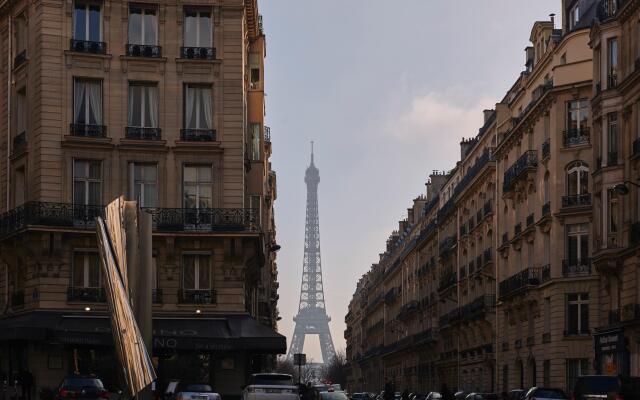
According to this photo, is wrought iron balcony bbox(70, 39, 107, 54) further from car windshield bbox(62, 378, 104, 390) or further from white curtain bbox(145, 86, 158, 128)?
car windshield bbox(62, 378, 104, 390)

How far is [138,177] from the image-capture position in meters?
50.8

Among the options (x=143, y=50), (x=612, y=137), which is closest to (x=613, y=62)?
(x=612, y=137)

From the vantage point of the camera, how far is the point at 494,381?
78938mm

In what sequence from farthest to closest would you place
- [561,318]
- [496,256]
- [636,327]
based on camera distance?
[496,256]
[561,318]
[636,327]

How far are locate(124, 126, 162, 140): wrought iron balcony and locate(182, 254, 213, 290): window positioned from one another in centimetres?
514

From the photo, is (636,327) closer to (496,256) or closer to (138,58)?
(138,58)

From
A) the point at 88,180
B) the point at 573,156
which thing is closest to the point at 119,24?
the point at 88,180

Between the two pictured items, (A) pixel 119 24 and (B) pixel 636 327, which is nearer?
(B) pixel 636 327

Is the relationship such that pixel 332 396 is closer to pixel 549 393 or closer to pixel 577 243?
pixel 549 393

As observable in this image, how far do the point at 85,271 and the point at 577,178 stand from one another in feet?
84.6

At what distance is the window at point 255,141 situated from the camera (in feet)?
210

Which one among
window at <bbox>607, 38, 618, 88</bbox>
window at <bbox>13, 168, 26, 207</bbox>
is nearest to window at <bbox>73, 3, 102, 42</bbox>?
window at <bbox>13, 168, 26, 207</bbox>

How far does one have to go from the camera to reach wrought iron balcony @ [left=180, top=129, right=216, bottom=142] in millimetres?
51156

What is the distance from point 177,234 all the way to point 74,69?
8.01 meters
